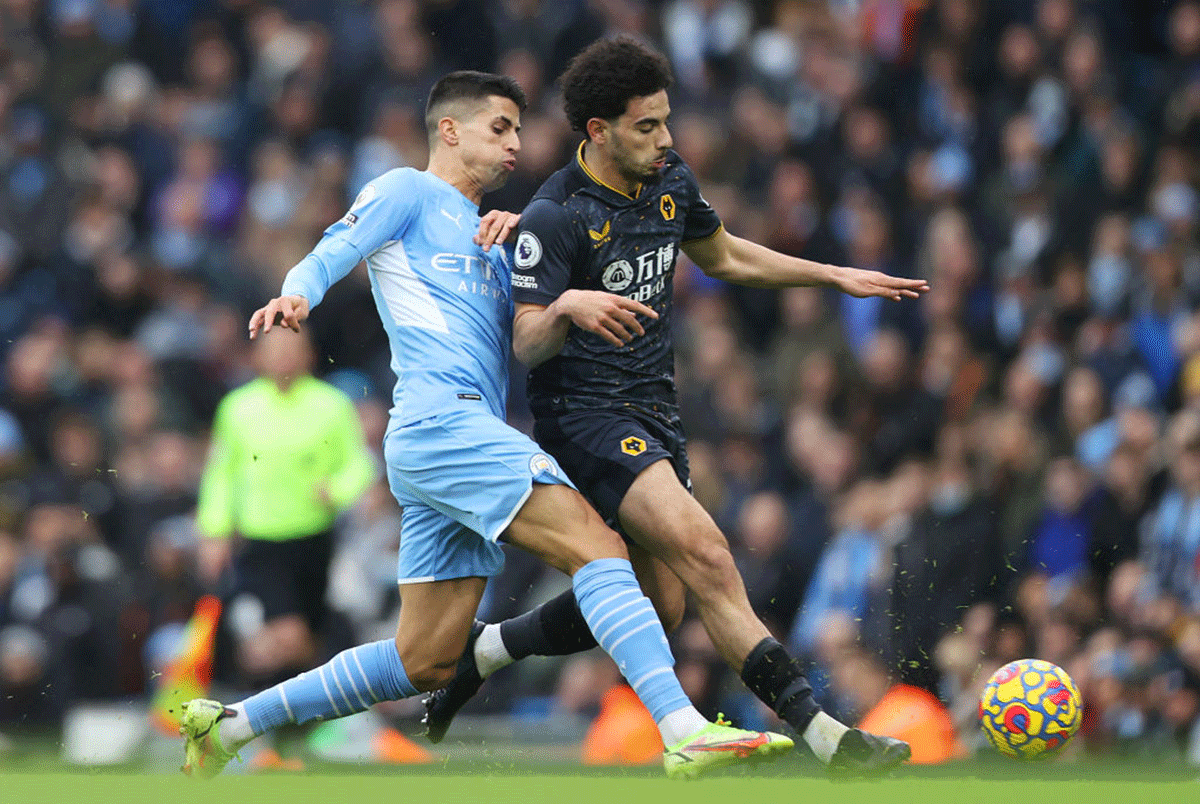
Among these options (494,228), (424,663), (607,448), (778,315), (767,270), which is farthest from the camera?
(778,315)

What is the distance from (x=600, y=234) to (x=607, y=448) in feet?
2.48

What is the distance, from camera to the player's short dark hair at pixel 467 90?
6215 millimetres

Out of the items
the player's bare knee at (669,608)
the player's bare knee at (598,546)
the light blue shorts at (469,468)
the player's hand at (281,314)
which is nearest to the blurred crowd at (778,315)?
the player's bare knee at (669,608)

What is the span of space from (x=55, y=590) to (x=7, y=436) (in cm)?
134

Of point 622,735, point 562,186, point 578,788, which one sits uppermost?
point 562,186

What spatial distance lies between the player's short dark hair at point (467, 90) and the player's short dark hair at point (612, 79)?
349 mm

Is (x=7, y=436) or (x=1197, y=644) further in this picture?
(x=7, y=436)

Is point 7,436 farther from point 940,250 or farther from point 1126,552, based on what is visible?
point 1126,552

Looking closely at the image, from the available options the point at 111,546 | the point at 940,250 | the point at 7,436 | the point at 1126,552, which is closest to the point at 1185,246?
the point at 940,250

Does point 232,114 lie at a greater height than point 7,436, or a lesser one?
greater

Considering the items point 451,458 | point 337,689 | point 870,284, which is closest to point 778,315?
point 870,284

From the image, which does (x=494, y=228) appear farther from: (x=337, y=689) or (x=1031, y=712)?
(x=1031, y=712)

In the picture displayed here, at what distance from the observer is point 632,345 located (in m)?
5.94

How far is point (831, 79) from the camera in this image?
40.2 ft
